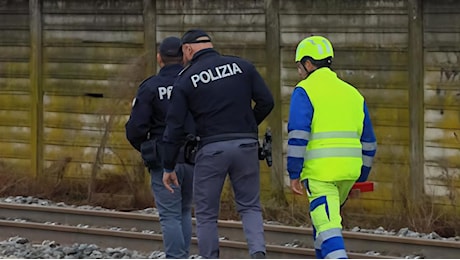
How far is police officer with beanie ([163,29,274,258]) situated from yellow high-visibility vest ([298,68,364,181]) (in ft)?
2.57

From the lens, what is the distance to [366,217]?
1262 centimetres

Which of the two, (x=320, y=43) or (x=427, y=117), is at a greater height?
(x=320, y=43)

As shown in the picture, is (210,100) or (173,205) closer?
(210,100)

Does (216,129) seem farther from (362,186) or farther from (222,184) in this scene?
(362,186)

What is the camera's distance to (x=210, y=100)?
8883 mm

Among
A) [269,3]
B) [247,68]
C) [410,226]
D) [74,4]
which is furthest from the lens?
[74,4]

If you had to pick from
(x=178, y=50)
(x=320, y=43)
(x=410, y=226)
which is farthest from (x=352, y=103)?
(x=410, y=226)

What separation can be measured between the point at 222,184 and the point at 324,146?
110 centimetres

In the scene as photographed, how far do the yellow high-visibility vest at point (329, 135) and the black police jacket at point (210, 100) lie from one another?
80 centimetres

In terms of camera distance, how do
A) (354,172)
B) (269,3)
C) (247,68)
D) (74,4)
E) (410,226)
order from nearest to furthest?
(354,172) < (247,68) < (410,226) < (269,3) < (74,4)

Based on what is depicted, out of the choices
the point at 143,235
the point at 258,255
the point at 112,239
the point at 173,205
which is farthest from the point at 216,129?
the point at 112,239

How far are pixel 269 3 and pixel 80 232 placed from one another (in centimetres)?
349

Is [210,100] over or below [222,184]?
over

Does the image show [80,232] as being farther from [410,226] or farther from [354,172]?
[354,172]
